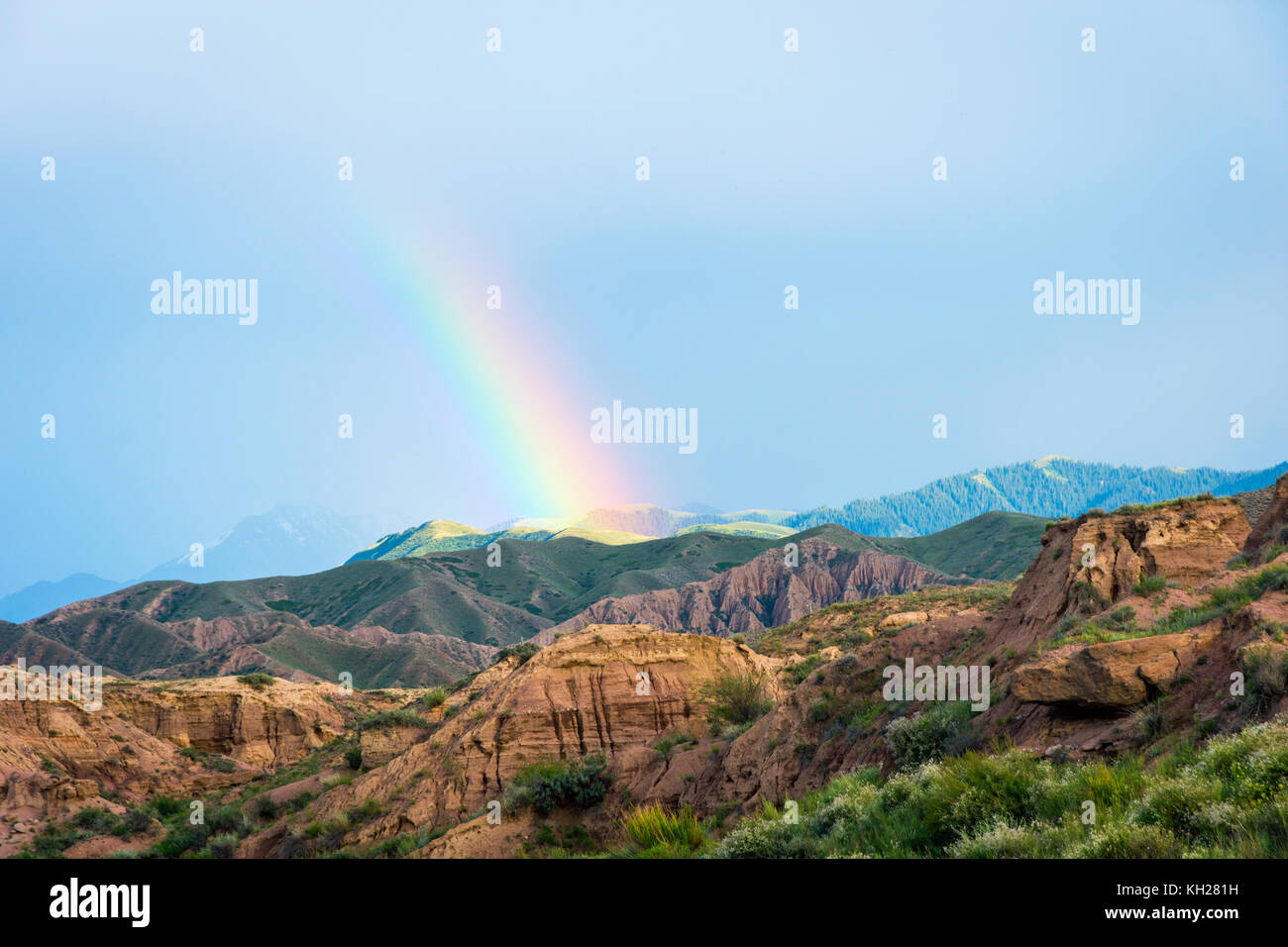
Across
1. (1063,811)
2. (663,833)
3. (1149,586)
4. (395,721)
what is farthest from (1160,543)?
(395,721)

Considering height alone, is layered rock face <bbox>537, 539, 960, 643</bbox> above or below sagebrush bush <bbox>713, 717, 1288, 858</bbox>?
below

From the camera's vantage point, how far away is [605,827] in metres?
19.6

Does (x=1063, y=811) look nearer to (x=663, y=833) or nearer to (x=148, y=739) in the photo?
(x=663, y=833)

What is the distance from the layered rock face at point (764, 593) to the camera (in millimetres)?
112312

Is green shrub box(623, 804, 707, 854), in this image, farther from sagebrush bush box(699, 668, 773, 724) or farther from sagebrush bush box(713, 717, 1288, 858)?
sagebrush bush box(699, 668, 773, 724)

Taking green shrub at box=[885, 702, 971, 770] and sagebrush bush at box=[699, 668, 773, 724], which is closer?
green shrub at box=[885, 702, 971, 770]

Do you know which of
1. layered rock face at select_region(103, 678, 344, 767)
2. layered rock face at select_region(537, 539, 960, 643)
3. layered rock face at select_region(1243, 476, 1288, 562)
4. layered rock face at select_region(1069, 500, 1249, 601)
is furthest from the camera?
layered rock face at select_region(537, 539, 960, 643)

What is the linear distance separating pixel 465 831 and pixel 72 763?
95.8 ft

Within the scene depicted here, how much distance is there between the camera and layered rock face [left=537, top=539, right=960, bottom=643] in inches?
4422

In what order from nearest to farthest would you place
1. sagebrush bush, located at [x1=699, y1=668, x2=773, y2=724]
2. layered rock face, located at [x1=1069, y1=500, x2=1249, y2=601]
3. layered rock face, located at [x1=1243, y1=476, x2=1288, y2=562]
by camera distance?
layered rock face, located at [x1=1243, y1=476, x2=1288, y2=562]
layered rock face, located at [x1=1069, y1=500, x2=1249, y2=601]
sagebrush bush, located at [x1=699, y1=668, x2=773, y2=724]

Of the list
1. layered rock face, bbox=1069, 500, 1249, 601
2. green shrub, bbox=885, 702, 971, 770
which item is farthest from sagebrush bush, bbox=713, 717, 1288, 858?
layered rock face, bbox=1069, 500, 1249, 601

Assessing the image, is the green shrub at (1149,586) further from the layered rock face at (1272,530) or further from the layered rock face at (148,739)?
the layered rock face at (148,739)
